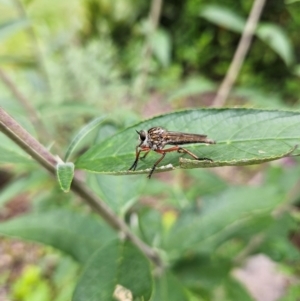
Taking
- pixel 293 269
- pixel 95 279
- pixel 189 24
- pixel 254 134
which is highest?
pixel 189 24

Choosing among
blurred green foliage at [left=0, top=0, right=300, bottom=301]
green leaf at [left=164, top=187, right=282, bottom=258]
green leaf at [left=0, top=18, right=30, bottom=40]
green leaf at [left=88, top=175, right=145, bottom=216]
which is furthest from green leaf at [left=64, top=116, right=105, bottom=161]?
green leaf at [left=0, top=18, right=30, bottom=40]

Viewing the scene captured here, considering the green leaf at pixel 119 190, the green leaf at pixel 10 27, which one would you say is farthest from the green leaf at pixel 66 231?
the green leaf at pixel 10 27

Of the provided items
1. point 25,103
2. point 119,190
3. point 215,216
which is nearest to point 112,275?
point 119,190

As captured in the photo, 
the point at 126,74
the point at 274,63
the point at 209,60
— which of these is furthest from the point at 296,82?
the point at 126,74

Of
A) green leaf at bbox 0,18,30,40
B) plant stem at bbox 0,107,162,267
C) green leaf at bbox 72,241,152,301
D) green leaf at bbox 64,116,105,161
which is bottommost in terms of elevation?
green leaf at bbox 72,241,152,301

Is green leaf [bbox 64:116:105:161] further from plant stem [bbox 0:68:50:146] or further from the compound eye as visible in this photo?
plant stem [bbox 0:68:50:146]

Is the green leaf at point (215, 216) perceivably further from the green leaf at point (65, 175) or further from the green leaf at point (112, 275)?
the green leaf at point (65, 175)

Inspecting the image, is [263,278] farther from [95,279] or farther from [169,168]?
[169,168]
